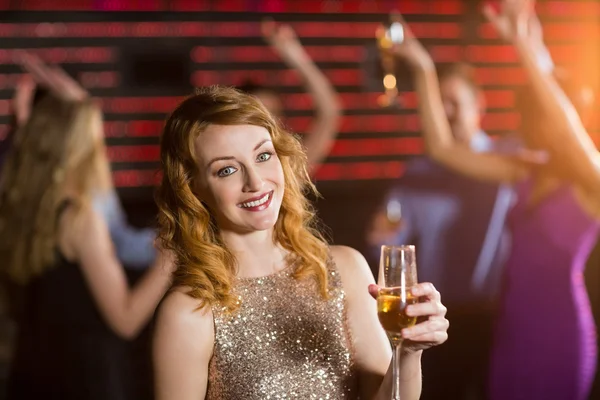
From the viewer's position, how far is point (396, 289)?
176 centimetres

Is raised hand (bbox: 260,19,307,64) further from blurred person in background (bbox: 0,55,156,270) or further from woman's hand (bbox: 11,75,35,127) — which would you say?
woman's hand (bbox: 11,75,35,127)

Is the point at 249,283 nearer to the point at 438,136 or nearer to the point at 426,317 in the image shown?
the point at 426,317

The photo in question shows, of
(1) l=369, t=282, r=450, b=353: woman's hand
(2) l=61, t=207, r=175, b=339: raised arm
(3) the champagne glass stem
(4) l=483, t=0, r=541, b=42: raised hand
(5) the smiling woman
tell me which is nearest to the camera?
(1) l=369, t=282, r=450, b=353: woman's hand

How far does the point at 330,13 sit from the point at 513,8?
2.24 metres

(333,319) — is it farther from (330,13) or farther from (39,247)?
(330,13)

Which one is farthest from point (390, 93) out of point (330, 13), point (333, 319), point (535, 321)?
point (333, 319)

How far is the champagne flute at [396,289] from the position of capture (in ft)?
5.73

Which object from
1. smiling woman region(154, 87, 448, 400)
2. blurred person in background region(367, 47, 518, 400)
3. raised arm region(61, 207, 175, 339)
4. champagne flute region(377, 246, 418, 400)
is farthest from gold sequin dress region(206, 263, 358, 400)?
blurred person in background region(367, 47, 518, 400)

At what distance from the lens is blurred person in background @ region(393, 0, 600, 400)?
3.32 metres

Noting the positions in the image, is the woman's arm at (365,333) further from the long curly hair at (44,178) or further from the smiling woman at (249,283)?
the long curly hair at (44,178)

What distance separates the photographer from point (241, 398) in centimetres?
202

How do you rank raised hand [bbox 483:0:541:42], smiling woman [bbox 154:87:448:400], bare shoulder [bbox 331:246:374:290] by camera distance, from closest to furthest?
smiling woman [bbox 154:87:448:400], bare shoulder [bbox 331:246:374:290], raised hand [bbox 483:0:541:42]

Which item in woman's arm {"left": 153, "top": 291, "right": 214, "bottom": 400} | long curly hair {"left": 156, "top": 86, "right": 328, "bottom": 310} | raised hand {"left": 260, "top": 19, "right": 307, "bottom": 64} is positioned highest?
raised hand {"left": 260, "top": 19, "right": 307, "bottom": 64}

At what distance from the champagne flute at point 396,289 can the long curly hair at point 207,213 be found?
1.12ft
